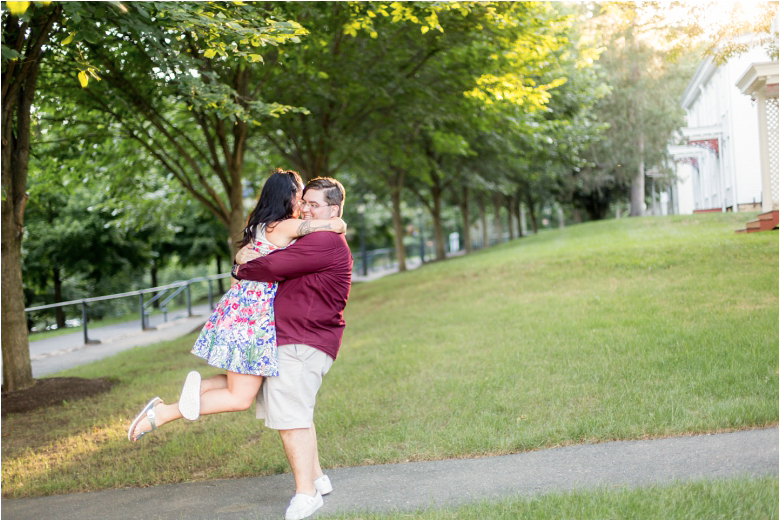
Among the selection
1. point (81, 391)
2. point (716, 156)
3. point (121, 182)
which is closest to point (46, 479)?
point (81, 391)

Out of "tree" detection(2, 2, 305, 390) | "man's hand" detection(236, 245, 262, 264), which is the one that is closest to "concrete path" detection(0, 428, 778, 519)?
"man's hand" detection(236, 245, 262, 264)

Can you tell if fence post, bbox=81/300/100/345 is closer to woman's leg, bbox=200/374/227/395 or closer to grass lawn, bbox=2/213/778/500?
grass lawn, bbox=2/213/778/500

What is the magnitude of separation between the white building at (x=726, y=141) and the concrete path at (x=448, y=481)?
1915 cm

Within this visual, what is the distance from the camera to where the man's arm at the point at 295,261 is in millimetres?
3807

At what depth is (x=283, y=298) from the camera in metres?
3.94

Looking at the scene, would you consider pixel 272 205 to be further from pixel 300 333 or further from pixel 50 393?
pixel 50 393

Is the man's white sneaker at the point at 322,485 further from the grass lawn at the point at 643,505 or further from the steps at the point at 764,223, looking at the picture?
the steps at the point at 764,223

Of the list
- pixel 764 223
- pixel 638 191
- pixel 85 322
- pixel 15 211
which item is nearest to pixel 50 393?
pixel 15 211

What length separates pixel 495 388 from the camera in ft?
21.4

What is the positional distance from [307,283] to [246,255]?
391mm

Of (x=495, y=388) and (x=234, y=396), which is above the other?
(x=234, y=396)

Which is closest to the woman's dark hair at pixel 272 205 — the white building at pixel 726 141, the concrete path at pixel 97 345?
the concrete path at pixel 97 345

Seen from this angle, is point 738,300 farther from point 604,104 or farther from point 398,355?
point 604,104

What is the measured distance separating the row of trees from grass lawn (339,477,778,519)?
323 centimetres
